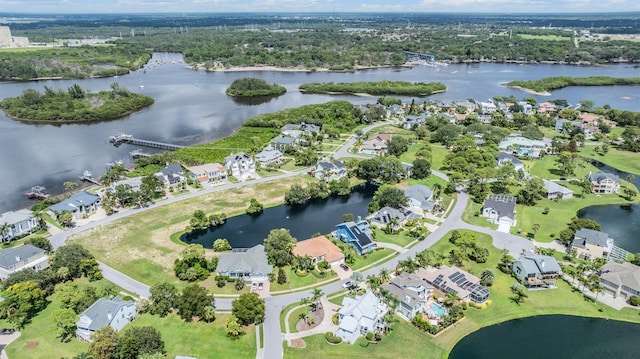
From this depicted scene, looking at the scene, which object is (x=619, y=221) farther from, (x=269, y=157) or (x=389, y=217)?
(x=269, y=157)

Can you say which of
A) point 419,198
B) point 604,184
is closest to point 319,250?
point 419,198

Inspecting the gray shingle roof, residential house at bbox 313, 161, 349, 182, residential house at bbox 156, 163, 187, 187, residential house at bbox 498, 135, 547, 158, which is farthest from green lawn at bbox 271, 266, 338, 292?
residential house at bbox 498, 135, 547, 158

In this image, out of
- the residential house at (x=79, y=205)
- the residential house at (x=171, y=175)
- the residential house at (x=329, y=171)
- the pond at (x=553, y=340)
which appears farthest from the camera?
the residential house at (x=329, y=171)

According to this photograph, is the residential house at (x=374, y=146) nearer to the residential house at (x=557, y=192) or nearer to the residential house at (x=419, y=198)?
the residential house at (x=419, y=198)

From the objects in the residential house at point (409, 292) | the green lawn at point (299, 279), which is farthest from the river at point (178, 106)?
the residential house at point (409, 292)

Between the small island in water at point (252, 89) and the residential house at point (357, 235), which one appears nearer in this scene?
the residential house at point (357, 235)

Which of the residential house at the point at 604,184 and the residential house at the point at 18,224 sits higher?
the residential house at the point at 18,224

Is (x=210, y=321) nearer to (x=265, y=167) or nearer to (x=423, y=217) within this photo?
(x=423, y=217)
